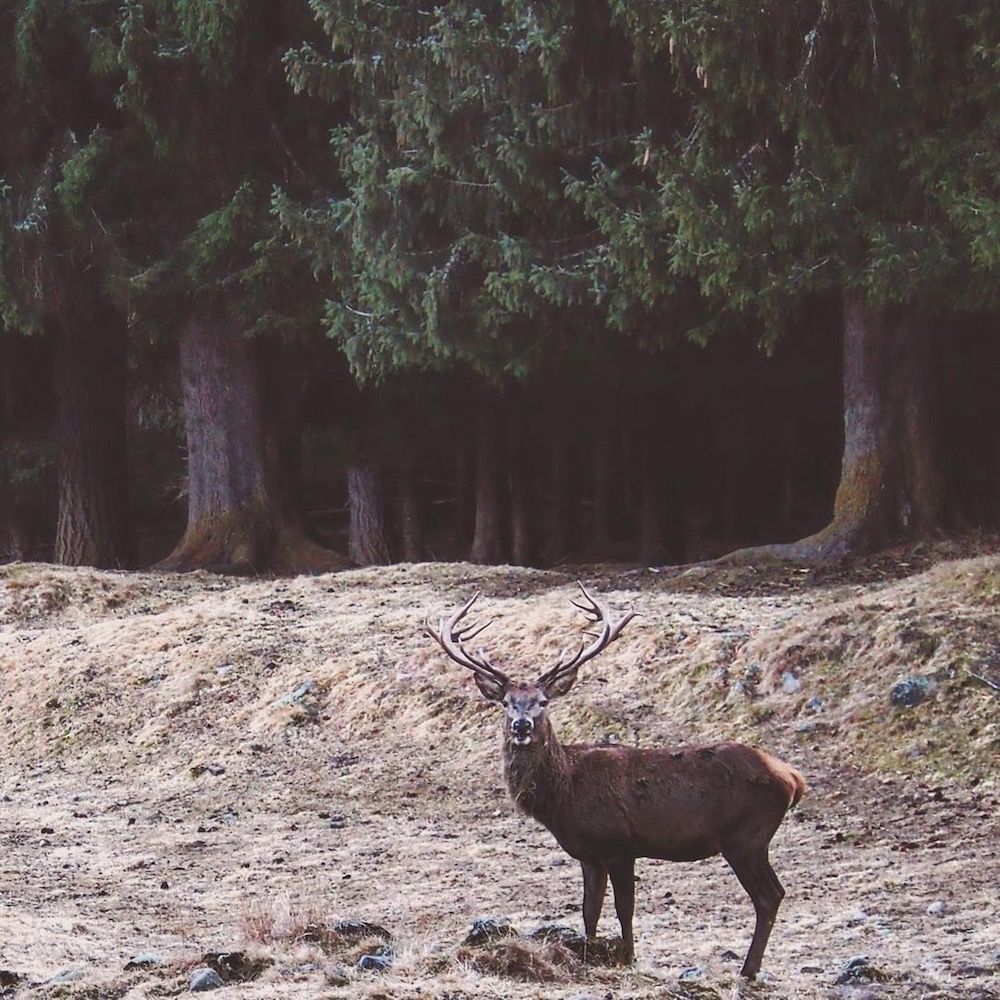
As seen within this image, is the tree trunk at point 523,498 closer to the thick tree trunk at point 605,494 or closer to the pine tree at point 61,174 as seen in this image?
the thick tree trunk at point 605,494

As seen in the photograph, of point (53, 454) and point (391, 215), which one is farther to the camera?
point (53, 454)

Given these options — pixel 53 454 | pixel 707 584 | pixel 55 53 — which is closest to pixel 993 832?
pixel 707 584

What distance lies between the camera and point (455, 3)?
16.6 m

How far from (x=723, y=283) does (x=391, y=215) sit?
424cm

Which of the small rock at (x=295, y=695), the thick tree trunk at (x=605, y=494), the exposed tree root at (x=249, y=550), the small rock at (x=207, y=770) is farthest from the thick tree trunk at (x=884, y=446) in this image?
the thick tree trunk at (x=605, y=494)

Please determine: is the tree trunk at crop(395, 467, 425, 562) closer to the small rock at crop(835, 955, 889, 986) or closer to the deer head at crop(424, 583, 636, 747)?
the deer head at crop(424, 583, 636, 747)

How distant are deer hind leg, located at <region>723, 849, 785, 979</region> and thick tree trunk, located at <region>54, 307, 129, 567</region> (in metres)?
→ 17.0

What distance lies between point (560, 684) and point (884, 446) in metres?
9.64

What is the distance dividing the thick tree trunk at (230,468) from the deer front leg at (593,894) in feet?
43.5

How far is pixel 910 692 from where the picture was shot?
34.3 feet

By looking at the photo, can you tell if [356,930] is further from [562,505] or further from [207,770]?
[562,505]

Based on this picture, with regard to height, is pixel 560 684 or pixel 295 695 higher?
pixel 560 684

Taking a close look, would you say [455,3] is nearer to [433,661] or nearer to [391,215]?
[391,215]

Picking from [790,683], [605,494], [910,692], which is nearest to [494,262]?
[790,683]
